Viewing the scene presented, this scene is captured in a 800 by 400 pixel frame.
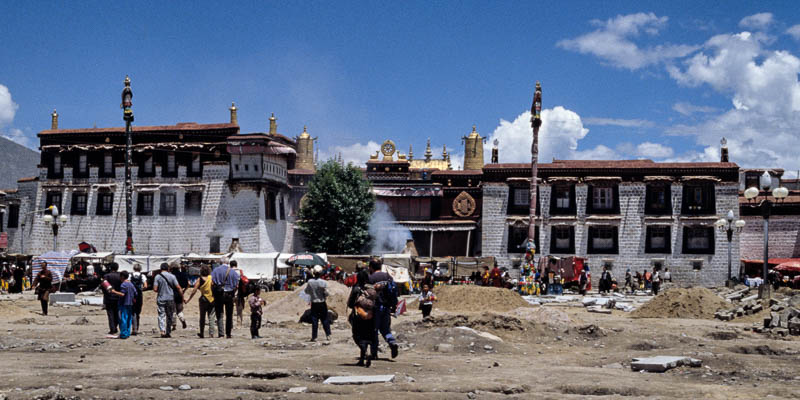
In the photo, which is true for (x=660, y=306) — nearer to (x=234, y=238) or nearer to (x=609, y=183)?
(x=609, y=183)

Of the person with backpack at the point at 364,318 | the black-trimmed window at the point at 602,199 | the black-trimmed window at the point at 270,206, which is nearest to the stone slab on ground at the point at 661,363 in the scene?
the person with backpack at the point at 364,318

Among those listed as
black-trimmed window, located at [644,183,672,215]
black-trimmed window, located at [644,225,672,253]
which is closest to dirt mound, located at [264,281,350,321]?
black-trimmed window, located at [644,225,672,253]

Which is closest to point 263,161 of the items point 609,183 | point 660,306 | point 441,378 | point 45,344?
point 609,183

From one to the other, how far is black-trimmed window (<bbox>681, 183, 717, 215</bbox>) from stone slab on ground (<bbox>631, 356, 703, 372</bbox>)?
34.2 m

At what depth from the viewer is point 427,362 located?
1300 cm

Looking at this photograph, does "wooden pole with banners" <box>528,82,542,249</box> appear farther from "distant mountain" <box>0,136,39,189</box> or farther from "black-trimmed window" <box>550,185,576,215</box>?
"distant mountain" <box>0,136,39,189</box>

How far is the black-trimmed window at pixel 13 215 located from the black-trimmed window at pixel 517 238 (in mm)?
31318

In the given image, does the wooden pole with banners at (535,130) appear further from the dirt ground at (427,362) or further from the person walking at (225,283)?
the person walking at (225,283)

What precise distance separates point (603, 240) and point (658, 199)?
3933mm

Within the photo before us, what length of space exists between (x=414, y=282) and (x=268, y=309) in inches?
543

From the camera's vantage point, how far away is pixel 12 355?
43.5 feet

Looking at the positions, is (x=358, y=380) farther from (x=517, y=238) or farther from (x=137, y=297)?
(x=517, y=238)

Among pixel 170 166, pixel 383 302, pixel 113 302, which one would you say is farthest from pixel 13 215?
pixel 383 302

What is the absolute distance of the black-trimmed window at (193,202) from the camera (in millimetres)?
46688
